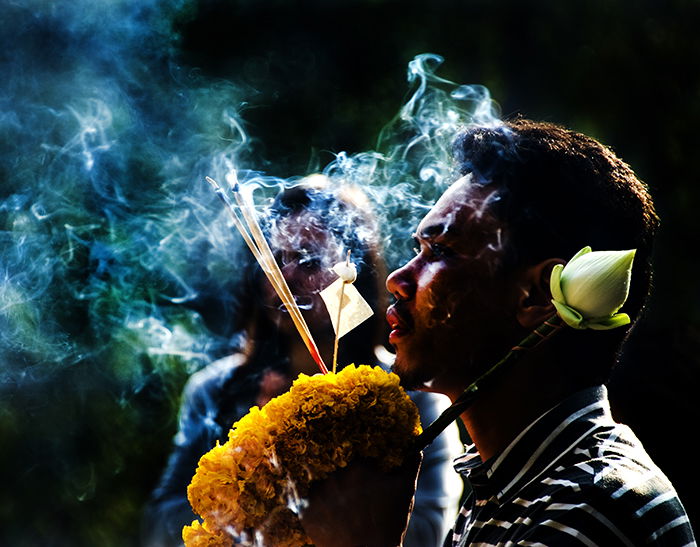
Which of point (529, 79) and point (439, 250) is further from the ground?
point (439, 250)

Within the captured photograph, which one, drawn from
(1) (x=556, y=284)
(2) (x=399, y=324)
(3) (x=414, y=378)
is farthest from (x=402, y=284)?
(1) (x=556, y=284)

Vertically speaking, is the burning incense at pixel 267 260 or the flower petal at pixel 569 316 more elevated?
the flower petal at pixel 569 316

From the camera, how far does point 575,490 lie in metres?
1.75

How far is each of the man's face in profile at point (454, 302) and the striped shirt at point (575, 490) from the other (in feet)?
0.91

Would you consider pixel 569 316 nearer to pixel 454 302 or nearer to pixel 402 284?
pixel 454 302

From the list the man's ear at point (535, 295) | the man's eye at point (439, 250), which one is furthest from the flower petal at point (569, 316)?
the man's eye at point (439, 250)

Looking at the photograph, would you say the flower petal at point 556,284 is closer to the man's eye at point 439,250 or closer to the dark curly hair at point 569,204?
the dark curly hair at point 569,204

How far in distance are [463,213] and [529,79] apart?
380cm

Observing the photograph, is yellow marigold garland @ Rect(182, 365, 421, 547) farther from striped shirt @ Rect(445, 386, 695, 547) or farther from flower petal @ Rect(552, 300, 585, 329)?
flower petal @ Rect(552, 300, 585, 329)

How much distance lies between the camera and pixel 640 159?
5.48m

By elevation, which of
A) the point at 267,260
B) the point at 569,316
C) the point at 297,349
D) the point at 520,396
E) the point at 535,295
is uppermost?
the point at 569,316

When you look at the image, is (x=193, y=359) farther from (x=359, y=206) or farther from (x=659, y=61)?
(x=659, y=61)

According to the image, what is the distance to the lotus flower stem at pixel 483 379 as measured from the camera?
1982mm

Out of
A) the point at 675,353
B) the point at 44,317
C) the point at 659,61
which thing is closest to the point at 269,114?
the point at 44,317
